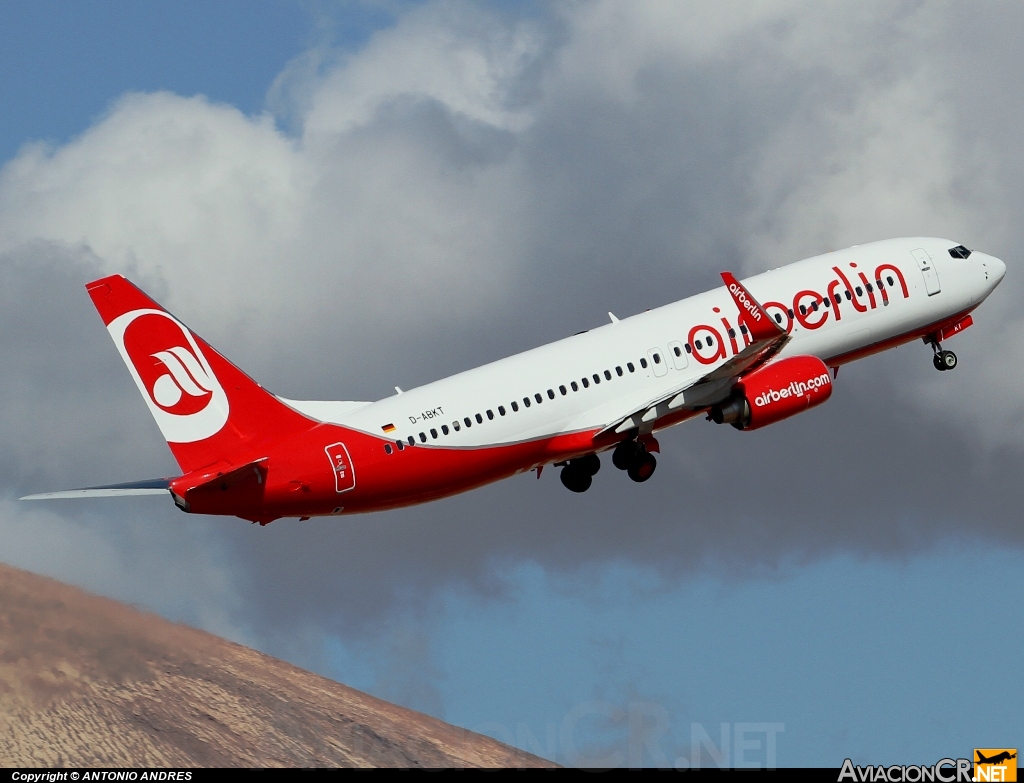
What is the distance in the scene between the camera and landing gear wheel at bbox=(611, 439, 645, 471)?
2498 inches

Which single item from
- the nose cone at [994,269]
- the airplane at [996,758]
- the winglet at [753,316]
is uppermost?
the nose cone at [994,269]

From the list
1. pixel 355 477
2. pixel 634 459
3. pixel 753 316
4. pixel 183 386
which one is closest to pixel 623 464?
pixel 634 459

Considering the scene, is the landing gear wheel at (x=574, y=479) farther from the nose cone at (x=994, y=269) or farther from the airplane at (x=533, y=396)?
the nose cone at (x=994, y=269)

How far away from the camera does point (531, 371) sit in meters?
59.1

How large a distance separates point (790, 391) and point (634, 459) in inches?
264

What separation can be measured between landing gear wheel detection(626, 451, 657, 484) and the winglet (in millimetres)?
7068

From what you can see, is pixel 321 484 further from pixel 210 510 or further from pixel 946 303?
pixel 946 303

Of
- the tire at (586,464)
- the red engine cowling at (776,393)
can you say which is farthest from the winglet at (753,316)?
the tire at (586,464)

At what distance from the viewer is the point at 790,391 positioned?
61.2 m

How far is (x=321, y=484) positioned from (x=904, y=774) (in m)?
23.4

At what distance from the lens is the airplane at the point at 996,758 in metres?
39.8

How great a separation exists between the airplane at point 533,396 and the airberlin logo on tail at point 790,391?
0.05m

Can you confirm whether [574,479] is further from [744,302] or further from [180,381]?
[180,381]

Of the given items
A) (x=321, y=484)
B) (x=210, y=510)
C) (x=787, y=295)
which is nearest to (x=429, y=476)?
(x=321, y=484)
